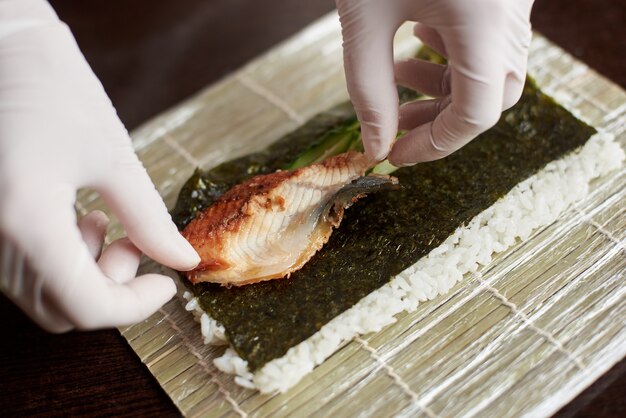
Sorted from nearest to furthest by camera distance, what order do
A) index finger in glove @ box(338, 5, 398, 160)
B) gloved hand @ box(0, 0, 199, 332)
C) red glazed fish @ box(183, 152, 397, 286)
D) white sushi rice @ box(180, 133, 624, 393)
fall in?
gloved hand @ box(0, 0, 199, 332), index finger in glove @ box(338, 5, 398, 160), white sushi rice @ box(180, 133, 624, 393), red glazed fish @ box(183, 152, 397, 286)

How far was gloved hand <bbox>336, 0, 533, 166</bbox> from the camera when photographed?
6.50 feet

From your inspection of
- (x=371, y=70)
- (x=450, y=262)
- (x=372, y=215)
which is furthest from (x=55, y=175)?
(x=450, y=262)

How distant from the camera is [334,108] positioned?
10.1ft

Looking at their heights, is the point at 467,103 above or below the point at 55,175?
below

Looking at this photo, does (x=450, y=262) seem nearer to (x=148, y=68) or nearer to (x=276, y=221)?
(x=276, y=221)

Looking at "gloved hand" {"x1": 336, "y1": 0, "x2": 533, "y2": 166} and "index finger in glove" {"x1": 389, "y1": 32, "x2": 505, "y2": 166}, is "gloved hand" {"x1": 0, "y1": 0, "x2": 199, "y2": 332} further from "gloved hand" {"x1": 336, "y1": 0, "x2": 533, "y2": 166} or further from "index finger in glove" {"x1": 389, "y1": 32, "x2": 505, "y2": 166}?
"index finger in glove" {"x1": 389, "y1": 32, "x2": 505, "y2": 166}

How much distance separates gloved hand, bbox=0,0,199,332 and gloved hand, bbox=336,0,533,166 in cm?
75

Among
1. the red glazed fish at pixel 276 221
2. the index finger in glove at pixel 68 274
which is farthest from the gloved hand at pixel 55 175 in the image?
the red glazed fish at pixel 276 221

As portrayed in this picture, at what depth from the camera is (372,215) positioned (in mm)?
2521

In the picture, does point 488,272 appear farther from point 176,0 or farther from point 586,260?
point 176,0

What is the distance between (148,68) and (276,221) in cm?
173

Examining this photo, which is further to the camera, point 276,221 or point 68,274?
point 276,221

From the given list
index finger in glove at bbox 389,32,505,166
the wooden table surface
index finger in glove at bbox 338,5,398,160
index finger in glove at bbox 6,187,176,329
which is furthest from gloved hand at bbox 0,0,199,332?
index finger in glove at bbox 389,32,505,166

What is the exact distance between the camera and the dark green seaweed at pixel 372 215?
7.42ft
